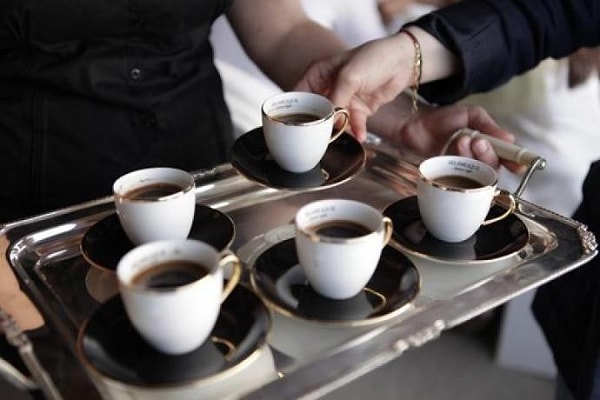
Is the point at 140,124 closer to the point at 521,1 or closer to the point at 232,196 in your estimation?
the point at 232,196

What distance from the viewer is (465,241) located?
0.77 meters

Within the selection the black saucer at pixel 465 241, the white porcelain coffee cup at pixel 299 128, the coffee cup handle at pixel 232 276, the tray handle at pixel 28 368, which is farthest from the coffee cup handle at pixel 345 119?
the tray handle at pixel 28 368

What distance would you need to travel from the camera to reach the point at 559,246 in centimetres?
79

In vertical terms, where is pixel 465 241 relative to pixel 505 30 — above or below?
below

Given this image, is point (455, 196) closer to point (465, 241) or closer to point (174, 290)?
point (465, 241)

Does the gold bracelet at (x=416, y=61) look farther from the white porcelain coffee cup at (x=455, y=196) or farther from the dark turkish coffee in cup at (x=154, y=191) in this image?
the dark turkish coffee in cup at (x=154, y=191)

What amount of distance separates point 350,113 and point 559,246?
0.31m

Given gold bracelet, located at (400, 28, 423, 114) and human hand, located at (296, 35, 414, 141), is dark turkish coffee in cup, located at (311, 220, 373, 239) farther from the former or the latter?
gold bracelet, located at (400, 28, 423, 114)

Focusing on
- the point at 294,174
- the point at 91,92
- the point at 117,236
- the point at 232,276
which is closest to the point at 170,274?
the point at 232,276

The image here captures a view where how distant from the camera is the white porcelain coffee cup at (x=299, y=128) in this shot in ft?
2.67

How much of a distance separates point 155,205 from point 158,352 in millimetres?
146

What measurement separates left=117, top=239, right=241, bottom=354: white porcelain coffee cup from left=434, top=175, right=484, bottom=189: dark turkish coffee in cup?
254 millimetres

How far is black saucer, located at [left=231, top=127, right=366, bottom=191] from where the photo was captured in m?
0.83

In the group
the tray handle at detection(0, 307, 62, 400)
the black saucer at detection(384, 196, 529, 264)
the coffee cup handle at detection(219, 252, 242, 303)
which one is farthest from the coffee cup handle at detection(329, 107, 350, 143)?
the tray handle at detection(0, 307, 62, 400)
